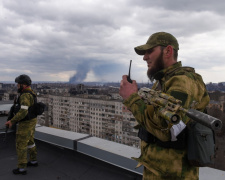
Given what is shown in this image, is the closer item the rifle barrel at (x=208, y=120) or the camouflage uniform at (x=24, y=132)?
the rifle barrel at (x=208, y=120)

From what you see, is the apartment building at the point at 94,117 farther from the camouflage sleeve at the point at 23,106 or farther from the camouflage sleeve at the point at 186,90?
the camouflage sleeve at the point at 186,90

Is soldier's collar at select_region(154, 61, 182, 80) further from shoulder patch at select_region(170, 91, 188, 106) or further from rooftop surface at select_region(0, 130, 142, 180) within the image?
rooftop surface at select_region(0, 130, 142, 180)

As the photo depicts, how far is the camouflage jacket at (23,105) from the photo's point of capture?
169 inches

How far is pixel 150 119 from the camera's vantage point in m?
1.53

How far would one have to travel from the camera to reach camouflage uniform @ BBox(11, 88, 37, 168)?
4.28 m

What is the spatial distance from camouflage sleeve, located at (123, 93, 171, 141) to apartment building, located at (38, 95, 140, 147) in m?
50.1

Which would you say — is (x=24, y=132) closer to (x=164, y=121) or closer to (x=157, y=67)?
(x=157, y=67)

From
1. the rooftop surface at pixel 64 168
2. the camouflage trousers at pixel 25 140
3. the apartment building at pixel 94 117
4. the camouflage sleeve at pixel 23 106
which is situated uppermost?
the camouflage sleeve at pixel 23 106

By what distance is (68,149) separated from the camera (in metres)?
4.71

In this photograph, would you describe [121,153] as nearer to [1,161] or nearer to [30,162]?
[30,162]

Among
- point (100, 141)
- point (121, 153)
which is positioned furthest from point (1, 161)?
point (121, 153)

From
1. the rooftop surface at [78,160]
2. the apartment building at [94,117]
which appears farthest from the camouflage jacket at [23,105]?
the apartment building at [94,117]

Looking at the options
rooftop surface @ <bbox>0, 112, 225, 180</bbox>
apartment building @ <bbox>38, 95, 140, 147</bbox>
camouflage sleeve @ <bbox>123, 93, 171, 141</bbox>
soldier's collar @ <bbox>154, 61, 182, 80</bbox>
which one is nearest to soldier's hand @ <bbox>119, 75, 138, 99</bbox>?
camouflage sleeve @ <bbox>123, 93, 171, 141</bbox>

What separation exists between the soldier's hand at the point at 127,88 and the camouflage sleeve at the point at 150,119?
12 centimetres
